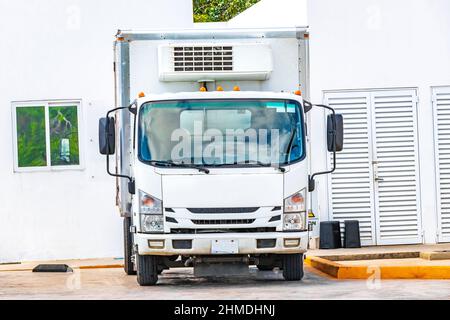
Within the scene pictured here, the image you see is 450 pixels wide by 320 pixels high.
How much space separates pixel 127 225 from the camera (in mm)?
15164

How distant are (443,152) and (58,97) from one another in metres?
6.61

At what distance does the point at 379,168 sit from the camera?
19656 mm

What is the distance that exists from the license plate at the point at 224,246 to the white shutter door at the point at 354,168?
6602 millimetres

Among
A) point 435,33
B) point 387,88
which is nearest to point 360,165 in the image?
point 387,88

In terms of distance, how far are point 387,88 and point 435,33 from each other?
1242 mm

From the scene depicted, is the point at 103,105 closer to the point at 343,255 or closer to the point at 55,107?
the point at 55,107

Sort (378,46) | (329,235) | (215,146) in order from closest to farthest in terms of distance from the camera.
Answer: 1. (215,146)
2. (329,235)
3. (378,46)

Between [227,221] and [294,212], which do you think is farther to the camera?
[294,212]

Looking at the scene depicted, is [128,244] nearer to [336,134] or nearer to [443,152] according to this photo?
[336,134]

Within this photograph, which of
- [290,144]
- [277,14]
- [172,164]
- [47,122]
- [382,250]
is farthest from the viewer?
→ [277,14]

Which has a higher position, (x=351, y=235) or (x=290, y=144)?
(x=290, y=144)

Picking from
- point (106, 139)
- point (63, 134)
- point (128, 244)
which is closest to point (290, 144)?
point (106, 139)

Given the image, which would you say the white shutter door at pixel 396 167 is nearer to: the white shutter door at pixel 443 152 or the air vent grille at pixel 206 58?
the white shutter door at pixel 443 152

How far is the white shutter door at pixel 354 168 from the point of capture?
19.6 meters
